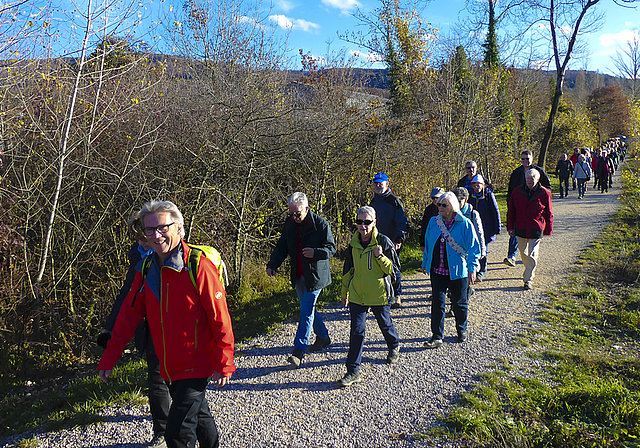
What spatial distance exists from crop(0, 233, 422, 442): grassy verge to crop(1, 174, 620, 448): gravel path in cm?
21

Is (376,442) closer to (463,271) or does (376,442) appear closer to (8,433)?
(463,271)

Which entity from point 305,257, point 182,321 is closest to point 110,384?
point 305,257

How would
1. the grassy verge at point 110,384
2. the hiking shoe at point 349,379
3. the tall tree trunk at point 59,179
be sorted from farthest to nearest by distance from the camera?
the tall tree trunk at point 59,179 → the hiking shoe at point 349,379 → the grassy verge at point 110,384

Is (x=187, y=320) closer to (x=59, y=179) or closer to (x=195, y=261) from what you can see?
(x=195, y=261)

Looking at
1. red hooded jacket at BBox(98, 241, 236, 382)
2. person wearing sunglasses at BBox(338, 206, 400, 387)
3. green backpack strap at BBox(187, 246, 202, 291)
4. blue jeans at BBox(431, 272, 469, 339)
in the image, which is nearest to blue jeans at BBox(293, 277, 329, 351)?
person wearing sunglasses at BBox(338, 206, 400, 387)

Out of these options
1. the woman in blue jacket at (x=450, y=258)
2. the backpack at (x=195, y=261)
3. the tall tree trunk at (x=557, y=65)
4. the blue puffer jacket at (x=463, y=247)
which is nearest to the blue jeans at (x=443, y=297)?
the woman in blue jacket at (x=450, y=258)

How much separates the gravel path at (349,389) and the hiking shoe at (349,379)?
6 centimetres

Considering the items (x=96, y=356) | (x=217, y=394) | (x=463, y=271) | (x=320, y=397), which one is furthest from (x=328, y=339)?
(x=96, y=356)

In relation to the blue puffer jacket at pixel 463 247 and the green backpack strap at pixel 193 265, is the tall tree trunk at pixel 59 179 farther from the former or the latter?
the blue puffer jacket at pixel 463 247

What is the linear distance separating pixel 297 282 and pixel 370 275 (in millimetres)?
974

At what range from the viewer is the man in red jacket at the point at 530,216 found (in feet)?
22.0

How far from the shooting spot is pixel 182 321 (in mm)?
2607

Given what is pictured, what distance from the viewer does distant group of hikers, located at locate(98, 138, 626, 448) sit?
8.54ft

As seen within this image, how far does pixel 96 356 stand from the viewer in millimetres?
6391
